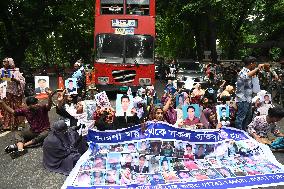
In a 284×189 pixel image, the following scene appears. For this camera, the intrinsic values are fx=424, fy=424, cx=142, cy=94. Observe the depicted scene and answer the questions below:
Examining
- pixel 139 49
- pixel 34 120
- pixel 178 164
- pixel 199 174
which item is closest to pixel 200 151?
pixel 178 164

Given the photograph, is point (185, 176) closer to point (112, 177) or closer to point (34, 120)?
point (112, 177)

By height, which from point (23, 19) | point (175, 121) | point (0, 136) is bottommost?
point (0, 136)

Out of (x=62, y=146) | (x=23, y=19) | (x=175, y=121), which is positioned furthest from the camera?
(x=23, y=19)

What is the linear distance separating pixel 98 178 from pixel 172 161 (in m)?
1.21

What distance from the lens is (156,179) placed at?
6156 millimetres

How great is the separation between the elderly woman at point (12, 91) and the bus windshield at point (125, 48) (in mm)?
6435

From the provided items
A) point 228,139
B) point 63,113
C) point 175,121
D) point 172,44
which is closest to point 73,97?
point 63,113

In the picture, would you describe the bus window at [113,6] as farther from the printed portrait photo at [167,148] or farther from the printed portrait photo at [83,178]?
the printed portrait photo at [83,178]

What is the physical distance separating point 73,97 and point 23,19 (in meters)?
21.0

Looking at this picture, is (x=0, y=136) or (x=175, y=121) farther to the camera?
(x=0, y=136)

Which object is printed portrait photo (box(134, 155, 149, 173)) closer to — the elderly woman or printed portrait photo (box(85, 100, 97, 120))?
printed portrait photo (box(85, 100, 97, 120))

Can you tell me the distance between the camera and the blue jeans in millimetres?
9281

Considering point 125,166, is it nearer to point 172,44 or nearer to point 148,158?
point 148,158

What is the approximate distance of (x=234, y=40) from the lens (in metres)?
33.5
